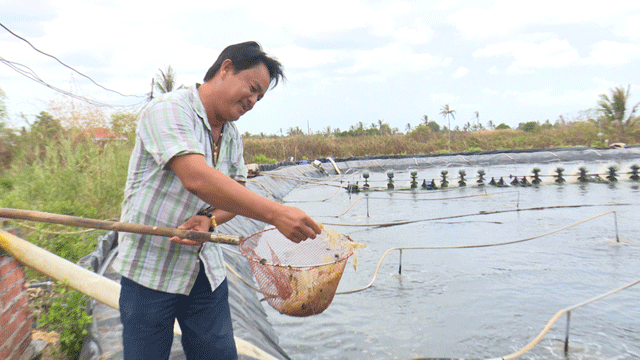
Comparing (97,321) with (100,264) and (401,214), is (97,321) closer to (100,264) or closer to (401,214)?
(100,264)

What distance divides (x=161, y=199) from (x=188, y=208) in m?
0.09

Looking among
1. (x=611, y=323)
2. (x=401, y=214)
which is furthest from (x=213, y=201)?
(x=401, y=214)

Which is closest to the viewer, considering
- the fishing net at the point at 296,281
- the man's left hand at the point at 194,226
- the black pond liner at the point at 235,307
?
the man's left hand at the point at 194,226

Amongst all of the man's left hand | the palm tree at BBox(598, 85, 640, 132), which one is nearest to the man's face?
the man's left hand

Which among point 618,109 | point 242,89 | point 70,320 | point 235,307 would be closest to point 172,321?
point 242,89

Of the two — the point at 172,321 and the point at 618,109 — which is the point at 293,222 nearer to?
the point at 172,321

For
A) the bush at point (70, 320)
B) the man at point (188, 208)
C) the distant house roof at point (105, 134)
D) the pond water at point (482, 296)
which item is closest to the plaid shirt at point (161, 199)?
the man at point (188, 208)

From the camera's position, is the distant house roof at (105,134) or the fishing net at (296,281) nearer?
the fishing net at (296,281)

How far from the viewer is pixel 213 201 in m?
1.14

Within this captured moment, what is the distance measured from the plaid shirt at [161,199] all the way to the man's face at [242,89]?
0.09 metres

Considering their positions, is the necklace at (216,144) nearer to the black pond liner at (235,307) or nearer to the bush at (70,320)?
the black pond liner at (235,307)

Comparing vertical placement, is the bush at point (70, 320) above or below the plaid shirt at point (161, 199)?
below

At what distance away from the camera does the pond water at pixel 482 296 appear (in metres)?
3.54

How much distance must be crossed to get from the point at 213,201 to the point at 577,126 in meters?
34.5
